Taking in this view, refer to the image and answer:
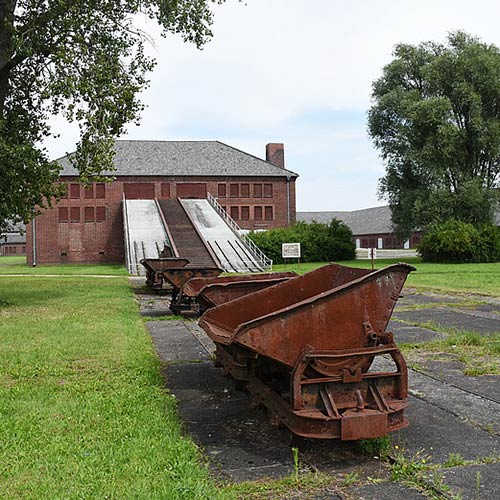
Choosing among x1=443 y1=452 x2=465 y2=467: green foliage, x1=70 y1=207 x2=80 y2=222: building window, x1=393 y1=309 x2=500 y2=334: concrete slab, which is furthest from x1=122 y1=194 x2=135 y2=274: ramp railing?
x1=443 y1=452 x2=465 y2=467: green foliage

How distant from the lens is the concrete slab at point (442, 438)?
14.2 ft

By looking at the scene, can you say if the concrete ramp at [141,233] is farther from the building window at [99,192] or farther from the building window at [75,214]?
the building window at [75,214]

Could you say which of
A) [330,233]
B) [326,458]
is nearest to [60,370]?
[326,458]

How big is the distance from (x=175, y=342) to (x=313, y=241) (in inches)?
1319

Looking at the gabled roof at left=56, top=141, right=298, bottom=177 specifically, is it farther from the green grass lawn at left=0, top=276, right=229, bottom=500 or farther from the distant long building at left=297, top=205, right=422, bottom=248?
the green grass lawn at left=0, top=276, right=229, bottom=500

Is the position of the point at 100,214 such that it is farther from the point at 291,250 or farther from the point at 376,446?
the point at 376,446

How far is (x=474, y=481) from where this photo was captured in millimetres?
3791

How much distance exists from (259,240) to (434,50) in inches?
756

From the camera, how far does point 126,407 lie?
18.4 ft

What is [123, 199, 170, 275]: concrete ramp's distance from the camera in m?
35.1

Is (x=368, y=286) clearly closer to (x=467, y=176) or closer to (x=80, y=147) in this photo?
(x=80, y=147)

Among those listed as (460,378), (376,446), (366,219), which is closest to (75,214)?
(460,378)

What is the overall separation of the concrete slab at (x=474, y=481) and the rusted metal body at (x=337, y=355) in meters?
0.51

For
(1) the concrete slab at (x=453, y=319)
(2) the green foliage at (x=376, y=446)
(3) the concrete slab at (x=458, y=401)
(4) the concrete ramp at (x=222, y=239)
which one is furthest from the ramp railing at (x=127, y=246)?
(2) the green foliage at (x=376, y=446)
